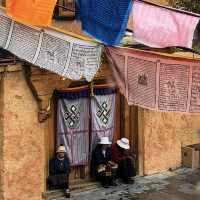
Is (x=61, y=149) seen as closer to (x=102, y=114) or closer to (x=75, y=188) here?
(x=75, y=188)

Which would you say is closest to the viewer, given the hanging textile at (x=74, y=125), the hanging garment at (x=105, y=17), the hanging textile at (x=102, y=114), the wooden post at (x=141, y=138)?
the hanging garment at (x=105, y=17)

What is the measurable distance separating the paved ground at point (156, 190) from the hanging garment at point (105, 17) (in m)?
4.50

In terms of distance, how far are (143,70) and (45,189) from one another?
4306 mm

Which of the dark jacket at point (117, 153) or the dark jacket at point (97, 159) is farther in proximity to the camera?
the dark jacket at point (117, 153)

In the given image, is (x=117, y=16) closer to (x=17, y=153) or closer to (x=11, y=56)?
(x=11, y=56)

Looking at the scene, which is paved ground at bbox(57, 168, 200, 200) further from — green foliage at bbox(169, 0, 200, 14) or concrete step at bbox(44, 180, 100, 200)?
green foliage at bbox(169, 0, 200, 14)

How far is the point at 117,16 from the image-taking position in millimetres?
10344

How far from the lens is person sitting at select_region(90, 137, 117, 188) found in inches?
553

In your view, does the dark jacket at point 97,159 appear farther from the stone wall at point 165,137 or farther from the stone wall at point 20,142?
the stone wall at point 20,142

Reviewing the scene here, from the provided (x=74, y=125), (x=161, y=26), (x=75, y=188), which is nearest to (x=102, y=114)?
(x=74, y=125)

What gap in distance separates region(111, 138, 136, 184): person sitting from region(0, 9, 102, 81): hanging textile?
3781mm

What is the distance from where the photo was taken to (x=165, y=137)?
613 inches

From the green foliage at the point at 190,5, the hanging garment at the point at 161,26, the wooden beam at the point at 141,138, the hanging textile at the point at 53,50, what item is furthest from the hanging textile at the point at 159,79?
the wooden beam at the point at 141,138

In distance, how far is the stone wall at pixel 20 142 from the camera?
40.1 ft
